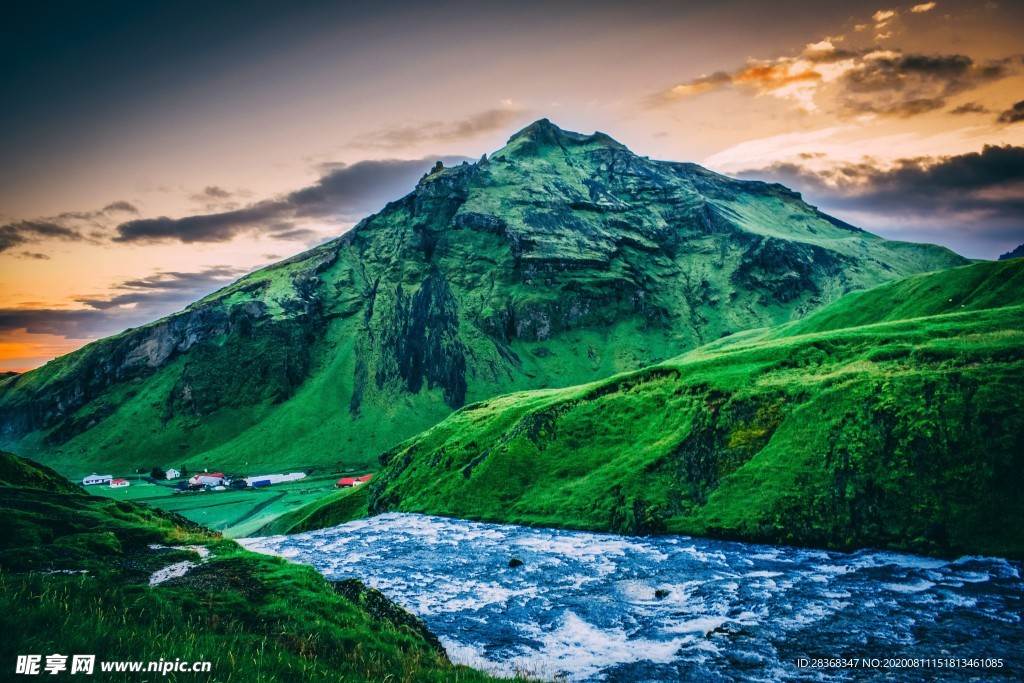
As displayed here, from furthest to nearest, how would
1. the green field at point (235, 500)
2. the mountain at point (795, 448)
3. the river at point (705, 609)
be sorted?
the green field at point (235, 500) → the mountain at point (795, 448) → the river at point (705, 609)

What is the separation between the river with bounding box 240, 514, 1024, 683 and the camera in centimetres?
2394

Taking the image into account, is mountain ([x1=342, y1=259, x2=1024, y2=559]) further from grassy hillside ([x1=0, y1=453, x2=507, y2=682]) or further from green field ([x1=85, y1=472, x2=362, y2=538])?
green field ([x1=85, y1=472, x2=362, y2=538])

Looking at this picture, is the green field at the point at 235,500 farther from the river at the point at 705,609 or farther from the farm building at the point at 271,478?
the river at the point at 705,609

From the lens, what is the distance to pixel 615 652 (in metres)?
26.2

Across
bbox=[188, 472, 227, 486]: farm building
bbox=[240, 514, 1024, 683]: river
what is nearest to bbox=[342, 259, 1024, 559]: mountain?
bbox=[240, 514, 1024, 683]: river

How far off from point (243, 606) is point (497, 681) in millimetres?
10589

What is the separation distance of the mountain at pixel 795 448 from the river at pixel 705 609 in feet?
11.9

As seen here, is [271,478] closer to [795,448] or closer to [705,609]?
[795,448]

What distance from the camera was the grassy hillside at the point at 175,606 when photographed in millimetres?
13227

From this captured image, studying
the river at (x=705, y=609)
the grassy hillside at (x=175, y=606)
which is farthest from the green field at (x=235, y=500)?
the grassy hillside at (x=175, y=606)

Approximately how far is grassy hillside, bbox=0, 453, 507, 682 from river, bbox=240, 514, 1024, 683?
7334 millimetres

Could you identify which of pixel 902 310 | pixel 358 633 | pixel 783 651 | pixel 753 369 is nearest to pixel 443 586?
pixel 358 633

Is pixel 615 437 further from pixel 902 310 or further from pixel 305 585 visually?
pixel 902 310

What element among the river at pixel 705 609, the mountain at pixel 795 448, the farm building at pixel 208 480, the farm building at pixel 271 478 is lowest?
the farm building at pixel 271 478
